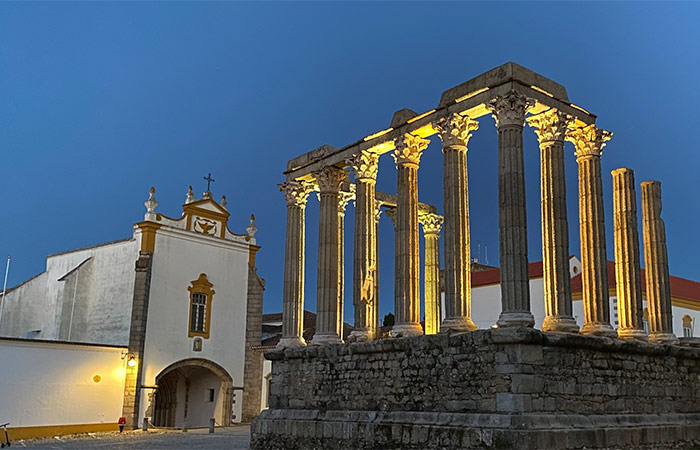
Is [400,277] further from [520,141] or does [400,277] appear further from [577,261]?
[577,261]

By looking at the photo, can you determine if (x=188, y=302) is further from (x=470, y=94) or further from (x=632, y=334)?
(x=632, y=334)

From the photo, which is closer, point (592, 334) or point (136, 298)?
point (592, 334)

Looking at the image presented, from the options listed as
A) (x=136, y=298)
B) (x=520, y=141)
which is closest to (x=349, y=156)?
(x=520, y=141)

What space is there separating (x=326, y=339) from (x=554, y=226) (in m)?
6.54

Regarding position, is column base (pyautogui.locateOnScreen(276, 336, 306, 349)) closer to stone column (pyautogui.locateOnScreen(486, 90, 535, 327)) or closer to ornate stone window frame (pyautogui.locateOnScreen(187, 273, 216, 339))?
stone column (pyautogui.locateOnScreen(486, 90, 535, 327))

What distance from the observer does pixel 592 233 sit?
50.8 feet

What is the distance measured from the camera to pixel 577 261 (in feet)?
105

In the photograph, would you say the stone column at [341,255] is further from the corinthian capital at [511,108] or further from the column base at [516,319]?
the corinthian capital at [511,108]

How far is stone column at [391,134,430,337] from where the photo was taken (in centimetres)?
1625

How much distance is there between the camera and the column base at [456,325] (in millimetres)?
→ 14523

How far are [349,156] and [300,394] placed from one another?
614cm

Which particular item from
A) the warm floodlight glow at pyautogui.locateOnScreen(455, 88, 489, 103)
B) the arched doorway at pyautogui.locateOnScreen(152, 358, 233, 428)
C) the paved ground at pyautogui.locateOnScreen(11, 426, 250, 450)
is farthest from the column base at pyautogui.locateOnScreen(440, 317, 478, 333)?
the arched doorway at pyautogui.locateOnScreen(152, 358, 233, 428)

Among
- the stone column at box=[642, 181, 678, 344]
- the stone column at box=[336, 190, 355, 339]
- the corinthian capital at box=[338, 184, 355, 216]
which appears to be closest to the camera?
the stone column at box=[642, 181, 678, 344]

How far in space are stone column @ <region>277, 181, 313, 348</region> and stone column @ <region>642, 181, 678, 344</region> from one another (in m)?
8.75
